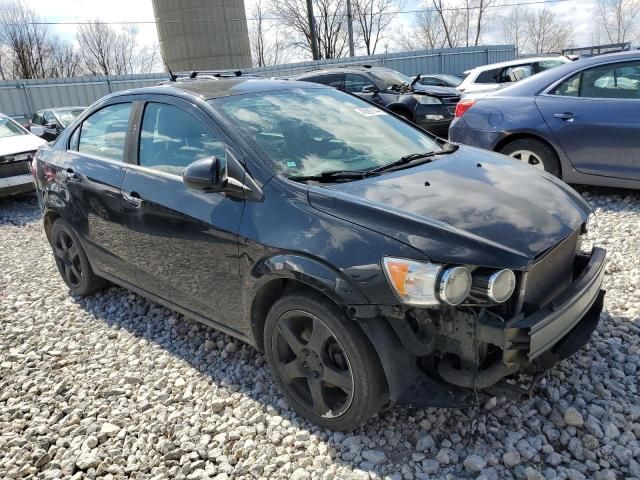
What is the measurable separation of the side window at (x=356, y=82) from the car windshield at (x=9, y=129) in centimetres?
620

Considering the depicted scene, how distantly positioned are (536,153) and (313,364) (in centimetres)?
414

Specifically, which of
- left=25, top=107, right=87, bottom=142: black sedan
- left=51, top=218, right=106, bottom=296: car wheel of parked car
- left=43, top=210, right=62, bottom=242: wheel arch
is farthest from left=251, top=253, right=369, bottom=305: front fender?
left=25, top=107, right=87, bottom=142: black sedan

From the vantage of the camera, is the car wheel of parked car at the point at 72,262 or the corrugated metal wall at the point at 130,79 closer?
the car wheel of parked car at the point at 72,262

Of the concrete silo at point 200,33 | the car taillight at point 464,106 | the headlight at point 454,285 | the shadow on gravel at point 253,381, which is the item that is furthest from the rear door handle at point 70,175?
the concrete silo at point 200,33

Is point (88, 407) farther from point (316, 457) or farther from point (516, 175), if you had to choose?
point (516, 175)

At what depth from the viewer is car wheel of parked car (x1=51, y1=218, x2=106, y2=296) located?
4.30 metres

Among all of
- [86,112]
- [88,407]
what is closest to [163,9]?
[86,112]

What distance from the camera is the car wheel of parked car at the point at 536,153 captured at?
5559 mm

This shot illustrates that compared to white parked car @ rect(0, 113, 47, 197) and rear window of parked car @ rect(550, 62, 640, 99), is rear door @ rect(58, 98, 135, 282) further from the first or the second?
white parked car @ rect(0, 113, 47, 197)

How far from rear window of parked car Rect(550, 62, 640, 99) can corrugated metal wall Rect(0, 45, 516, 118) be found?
1536cm

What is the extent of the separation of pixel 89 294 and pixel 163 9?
95.4ft

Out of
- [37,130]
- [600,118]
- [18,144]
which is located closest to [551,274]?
[600,118]

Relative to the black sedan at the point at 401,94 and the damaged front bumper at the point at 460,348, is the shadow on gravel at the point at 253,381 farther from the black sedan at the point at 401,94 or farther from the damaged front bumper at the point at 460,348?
the black sedan at the point at 401,94

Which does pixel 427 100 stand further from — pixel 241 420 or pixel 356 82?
pixel 241 420
